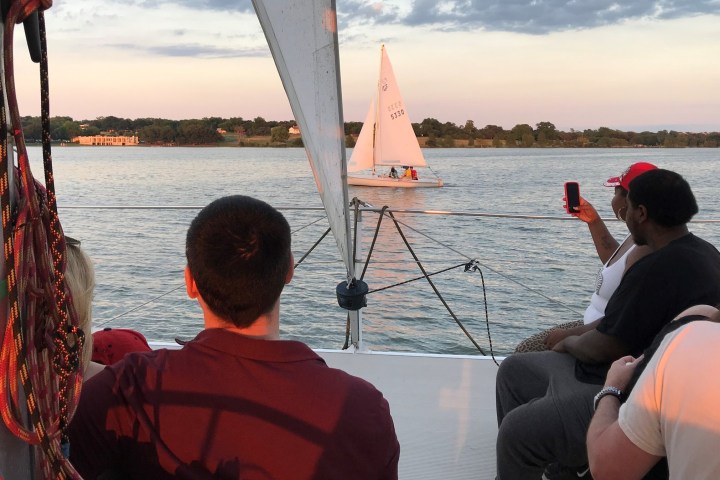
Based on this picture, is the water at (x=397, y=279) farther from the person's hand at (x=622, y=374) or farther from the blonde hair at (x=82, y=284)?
→ the person's hand at (x=622, y=374)

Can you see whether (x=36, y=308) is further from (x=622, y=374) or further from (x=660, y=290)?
(x=660, y=290)

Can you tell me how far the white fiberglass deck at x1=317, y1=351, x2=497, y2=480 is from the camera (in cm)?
209

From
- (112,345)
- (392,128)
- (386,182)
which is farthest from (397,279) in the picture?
(386,182)

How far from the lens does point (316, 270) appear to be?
916 cm

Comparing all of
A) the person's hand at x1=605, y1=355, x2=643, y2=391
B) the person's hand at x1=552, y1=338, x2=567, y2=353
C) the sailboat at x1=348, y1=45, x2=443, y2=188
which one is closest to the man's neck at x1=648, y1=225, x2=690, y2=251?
the person's hand at x1=552, y1=338, x2=567, y2=353

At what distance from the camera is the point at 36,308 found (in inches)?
31.0

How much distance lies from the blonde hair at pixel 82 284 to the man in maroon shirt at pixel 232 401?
11 centimetres

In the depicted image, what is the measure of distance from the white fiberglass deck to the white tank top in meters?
0.50

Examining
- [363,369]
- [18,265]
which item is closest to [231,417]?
[18,265]

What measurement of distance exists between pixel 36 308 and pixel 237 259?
25 cm

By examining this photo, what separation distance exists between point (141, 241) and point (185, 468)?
10.3 m

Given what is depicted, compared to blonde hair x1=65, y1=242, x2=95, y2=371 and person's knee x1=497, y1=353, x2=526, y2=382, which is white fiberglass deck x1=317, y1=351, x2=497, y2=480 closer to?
person's knee x1=497, y1=353, x2=526, y2=382

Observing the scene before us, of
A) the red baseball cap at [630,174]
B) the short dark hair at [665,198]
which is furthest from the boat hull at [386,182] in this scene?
the short dark hair at [665,198]

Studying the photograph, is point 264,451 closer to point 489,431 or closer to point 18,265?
point 18,265
